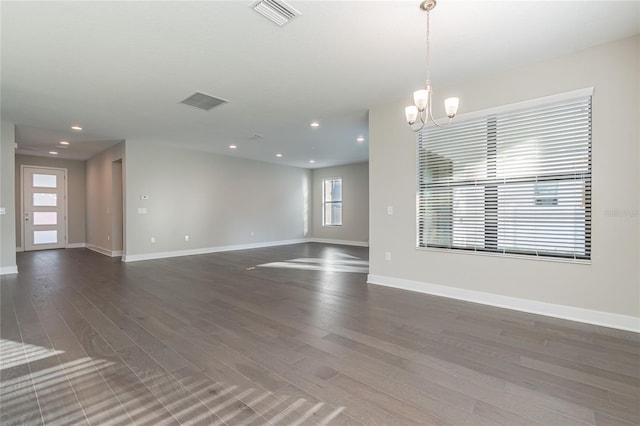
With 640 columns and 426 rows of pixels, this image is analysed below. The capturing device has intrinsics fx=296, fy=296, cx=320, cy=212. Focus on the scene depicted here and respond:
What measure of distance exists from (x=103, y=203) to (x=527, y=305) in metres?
9.54

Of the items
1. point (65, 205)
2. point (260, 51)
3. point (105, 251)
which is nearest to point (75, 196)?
point (65, 205)

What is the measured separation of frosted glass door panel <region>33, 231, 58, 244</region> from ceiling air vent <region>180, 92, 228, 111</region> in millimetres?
7704

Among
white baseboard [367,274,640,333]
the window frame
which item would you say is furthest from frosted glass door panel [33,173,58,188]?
white baseboard [367,274,640,333]

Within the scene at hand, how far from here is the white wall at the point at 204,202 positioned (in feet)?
22.6

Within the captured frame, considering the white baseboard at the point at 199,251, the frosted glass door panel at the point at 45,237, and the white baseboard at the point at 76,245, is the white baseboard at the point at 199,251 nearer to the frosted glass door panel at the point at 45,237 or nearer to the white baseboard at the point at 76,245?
the white baseboard at the point at 76,245

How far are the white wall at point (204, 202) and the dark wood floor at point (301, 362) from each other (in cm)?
313

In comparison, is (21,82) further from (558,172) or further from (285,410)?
(558,172)

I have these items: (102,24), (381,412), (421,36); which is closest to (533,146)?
(421,36)

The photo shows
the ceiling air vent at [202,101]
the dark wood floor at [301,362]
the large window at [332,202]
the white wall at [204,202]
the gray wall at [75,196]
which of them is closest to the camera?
the dark wood floor at [301,362]

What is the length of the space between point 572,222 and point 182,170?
781 centimetres

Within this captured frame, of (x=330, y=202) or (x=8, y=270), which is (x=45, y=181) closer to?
(x=8, y=270)

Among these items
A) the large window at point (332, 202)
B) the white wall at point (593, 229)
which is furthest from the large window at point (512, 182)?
the large window at point (332, 202)

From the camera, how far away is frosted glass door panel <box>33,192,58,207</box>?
8462mm

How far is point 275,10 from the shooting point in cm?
234
